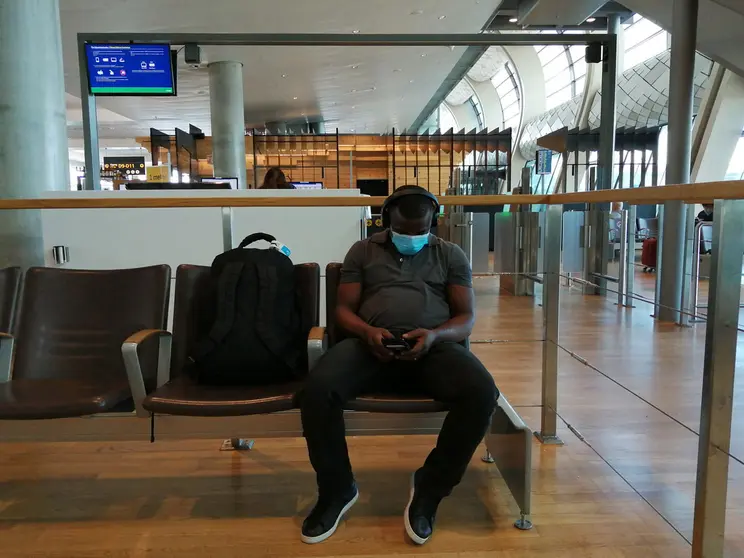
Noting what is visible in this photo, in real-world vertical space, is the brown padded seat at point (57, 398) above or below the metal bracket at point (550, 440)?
above

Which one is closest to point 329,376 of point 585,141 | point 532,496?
point 532,496

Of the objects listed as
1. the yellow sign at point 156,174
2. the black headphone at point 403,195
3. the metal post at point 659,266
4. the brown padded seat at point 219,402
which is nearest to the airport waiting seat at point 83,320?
the brown padded seat at point 219,402

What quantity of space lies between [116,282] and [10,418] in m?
0.66

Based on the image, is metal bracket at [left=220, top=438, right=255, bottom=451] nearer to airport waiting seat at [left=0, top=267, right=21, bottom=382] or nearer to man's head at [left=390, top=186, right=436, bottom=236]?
airport waiting seat at [left=0, top=267, right=21, bottom=382]

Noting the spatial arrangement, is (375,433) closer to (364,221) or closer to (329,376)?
(329,376)

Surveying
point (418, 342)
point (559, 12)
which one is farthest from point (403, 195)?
point (559, 12)

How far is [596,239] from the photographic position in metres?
7.66

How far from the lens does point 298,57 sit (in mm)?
10070

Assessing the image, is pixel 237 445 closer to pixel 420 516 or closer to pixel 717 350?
pixel 420 516

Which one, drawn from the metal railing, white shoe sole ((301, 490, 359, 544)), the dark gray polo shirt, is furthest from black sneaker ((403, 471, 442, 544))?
the metal railing

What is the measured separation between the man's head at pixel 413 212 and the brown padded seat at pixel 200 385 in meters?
0.37

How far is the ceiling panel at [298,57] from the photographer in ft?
24.2

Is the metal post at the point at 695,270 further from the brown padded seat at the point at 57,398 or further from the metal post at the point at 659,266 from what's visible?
the brown padded seat at the point at 57,398

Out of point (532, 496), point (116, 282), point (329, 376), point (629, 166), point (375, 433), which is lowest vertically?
point (532, 496)
